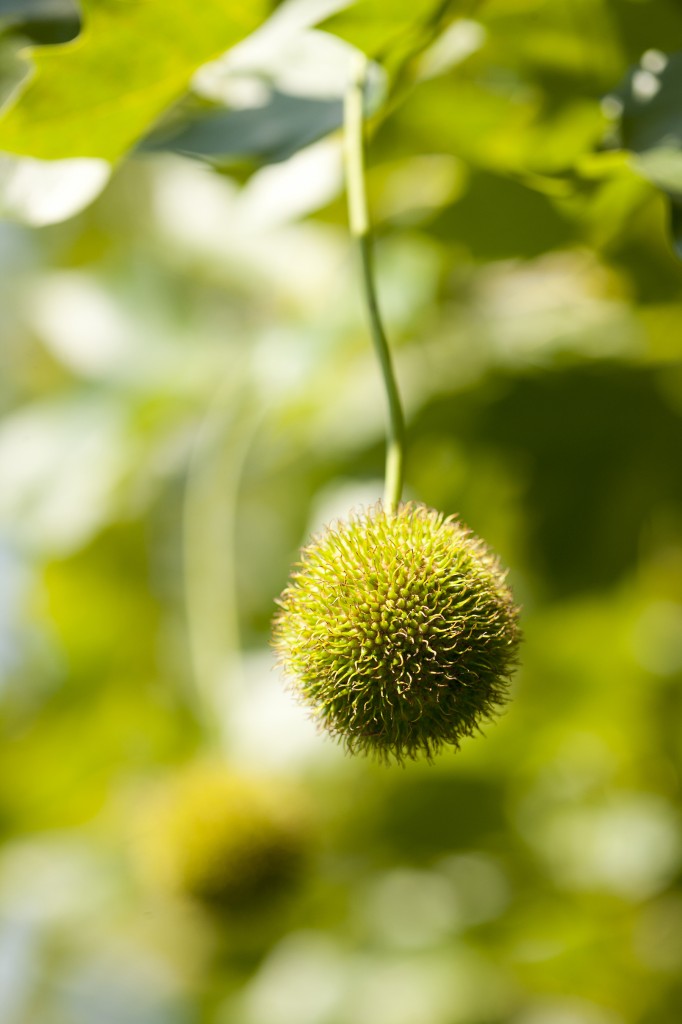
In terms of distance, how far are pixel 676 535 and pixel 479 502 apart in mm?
387

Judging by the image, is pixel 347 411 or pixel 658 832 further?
pixel 658 832

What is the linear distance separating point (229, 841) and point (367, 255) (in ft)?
4.21

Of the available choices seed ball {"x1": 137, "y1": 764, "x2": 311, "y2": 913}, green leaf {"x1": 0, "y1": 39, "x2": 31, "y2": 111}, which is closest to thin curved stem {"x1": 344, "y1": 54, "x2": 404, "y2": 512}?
green leaf {"x1": 0, "y1": 39, "x2": 31, "y2": 111}

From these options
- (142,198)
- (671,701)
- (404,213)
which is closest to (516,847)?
(671,701)

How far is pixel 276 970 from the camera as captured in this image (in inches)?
113

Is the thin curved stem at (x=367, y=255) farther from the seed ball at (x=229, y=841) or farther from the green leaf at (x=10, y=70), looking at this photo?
the seed ball at (x=229, y=841)

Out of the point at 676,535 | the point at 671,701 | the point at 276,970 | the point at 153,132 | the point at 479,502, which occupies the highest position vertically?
the point at 153,132

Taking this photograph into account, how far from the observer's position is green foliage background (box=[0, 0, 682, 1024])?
A: 1520 mm

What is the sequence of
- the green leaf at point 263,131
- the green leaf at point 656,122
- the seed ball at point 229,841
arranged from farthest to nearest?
the seed ball at point 229,841 → the green leaf at point 263,131 → the green leaf at point 656,122

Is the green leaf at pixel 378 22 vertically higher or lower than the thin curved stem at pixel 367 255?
higher

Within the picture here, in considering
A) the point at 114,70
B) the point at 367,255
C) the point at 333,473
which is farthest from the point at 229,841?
the point at 114,70

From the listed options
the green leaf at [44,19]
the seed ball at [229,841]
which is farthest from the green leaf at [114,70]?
the seed ball at [229,841]

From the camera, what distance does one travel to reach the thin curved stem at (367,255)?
1260 millimetres

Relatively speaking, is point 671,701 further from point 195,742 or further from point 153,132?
point 153,132
